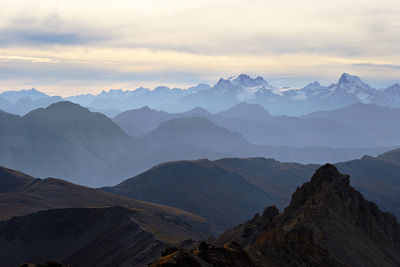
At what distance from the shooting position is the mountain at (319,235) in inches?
2516

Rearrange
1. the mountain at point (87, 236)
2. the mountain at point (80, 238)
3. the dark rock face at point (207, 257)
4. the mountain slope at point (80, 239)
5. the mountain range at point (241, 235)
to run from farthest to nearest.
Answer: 1. the mountain at point (87, 236)
2. the mountain slope at point (80, 239)
3. the mountain at point (80, 238)
4. the mountain range at point (241, 235)
5. the dark rock face at point (207, 257)

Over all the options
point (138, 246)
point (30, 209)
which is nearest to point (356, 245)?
point (138, 246)

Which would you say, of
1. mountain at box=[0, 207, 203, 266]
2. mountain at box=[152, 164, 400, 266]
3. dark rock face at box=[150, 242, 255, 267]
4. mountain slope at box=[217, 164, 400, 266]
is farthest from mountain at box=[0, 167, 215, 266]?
dark rock face at box=[150, 242, 255, 267]

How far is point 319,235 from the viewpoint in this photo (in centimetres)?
8619

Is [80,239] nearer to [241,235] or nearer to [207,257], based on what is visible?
[241,235]

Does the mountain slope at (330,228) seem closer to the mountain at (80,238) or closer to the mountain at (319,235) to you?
the mountain at (319,235)

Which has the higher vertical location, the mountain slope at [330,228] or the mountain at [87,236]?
the mountain slope at [330,228]

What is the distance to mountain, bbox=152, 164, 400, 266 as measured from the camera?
63.9 m

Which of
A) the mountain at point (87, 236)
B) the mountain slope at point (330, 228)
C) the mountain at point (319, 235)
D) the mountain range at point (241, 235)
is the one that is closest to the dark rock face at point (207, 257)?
the mountain at point (319, 235)

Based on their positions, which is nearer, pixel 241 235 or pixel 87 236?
pixel 241 235

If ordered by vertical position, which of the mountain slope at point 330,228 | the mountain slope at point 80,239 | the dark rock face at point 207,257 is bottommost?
the mountain slope at point 80,239

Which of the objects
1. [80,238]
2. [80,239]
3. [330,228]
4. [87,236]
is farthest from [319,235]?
[80,238]

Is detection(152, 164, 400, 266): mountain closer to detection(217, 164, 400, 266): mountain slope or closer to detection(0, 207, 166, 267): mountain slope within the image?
detection(217, 164, 400, 266): mountain slope

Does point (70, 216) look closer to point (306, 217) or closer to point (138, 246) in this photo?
point (138, 246)
